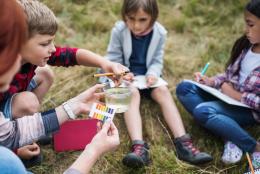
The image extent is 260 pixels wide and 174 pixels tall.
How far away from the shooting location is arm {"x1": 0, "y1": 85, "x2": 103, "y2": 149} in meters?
1.67

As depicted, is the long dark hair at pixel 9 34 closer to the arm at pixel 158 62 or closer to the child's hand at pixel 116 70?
the child's hand at pixel 116 70

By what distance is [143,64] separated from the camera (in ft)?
9.02

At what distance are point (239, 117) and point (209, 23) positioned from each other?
4.44 feet

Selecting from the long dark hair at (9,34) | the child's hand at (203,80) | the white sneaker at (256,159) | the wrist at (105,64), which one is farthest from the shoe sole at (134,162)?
the long dark hair at (9,34)

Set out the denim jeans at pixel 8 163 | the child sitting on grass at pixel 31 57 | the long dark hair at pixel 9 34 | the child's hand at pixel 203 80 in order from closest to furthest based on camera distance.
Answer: the long dark hair at pixel 9 34
the denim jeans at pixel 8 163
the child sitting on grass at pixel 31 57
the child's hand at pixel 203 80

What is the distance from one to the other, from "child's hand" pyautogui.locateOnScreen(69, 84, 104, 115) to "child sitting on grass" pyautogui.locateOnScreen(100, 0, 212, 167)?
303 millimetres

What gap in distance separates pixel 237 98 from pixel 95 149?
1.12 meters

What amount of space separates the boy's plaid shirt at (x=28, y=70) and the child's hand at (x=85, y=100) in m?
0.32

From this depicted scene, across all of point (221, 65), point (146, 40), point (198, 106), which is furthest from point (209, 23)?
point (198, 106)

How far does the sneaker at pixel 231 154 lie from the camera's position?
227cm

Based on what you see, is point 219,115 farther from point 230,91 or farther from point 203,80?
point 203,80

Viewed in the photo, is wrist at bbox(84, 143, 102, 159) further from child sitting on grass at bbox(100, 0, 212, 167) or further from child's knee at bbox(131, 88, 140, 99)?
child's knee at bbox(131, 88, 140, 99)

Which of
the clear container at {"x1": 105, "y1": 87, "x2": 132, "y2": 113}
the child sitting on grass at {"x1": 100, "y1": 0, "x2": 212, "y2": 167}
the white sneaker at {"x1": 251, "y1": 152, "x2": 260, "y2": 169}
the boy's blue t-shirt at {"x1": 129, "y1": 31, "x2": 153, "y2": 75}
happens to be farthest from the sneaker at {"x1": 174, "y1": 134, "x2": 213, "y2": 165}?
the boy's blue t-shirt at {"x1": 129, "y1": 31, "x2": 153, "y2": 75}

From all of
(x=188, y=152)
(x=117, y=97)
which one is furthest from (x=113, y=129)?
(x=188, y=152)
